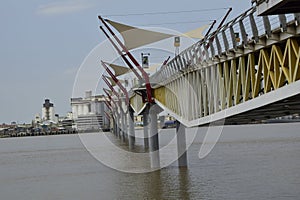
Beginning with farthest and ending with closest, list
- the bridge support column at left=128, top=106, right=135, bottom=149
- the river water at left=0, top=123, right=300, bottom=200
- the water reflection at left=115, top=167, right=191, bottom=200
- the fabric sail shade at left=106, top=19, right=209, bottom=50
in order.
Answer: the bridge support column at left=128, top=106, right=135, bottom=149 → the fabric sail shade at left=106, top=19, right=209, bottom=50 → the water reflection at left=115, top=167, right=191, bottom=200 → the river water at left=0, top=123, right=300, bottom=200

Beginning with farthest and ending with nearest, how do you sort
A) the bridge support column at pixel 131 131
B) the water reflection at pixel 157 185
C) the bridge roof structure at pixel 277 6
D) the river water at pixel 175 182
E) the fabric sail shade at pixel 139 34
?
the bridge support column at pixel 131 131 → the fabric sail shade at pixel 139 34 → the water reflection at pixel 157 185 → the river water at pixel 175 182 → the bridge roof structure at pixel 277 6

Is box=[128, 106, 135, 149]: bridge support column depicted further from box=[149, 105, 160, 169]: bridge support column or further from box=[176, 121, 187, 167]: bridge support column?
box=[176, 121, 187, 167]: bridge support column

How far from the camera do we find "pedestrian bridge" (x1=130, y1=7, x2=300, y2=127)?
1626 cm

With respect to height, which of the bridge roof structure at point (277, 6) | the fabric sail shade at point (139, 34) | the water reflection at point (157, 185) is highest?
the fabric sail shade at point (139, 34)

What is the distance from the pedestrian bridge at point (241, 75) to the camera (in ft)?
53.3

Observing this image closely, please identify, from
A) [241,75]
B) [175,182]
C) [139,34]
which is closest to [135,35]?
[139,34]

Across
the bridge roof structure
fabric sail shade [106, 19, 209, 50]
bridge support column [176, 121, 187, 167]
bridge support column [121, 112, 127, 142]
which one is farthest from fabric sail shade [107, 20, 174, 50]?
bridge support column [121, 112, 127, 142]

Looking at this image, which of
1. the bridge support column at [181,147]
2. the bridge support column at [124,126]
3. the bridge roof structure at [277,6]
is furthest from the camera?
the bridge support column at [124,126]

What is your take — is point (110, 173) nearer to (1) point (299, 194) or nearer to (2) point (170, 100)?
(2) point (170, 100)

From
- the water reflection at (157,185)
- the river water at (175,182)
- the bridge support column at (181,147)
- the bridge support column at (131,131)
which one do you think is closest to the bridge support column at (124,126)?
the bridge support column at (131,131)

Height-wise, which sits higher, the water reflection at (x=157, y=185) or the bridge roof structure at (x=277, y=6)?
the bridge roof structure at (x=277, y=6)

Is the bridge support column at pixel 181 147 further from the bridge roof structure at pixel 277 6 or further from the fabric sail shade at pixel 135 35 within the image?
the bridge roof structure at pixel 277 6

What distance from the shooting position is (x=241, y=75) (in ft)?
68.1

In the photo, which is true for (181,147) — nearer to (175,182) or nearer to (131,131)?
(175,182)
